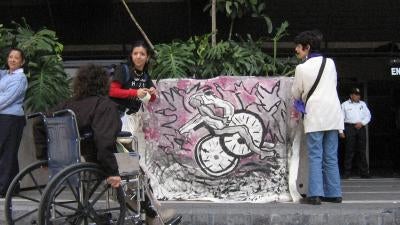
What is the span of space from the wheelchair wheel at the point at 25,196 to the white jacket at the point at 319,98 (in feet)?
9.25

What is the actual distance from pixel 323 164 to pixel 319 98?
761 mm

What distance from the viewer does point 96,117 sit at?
201 inches

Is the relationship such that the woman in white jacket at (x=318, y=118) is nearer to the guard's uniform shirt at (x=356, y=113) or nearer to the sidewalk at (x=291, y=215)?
the sidewalk at (x=291, y=215)

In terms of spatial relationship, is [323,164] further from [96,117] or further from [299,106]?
[96,117]

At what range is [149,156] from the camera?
6980 mm

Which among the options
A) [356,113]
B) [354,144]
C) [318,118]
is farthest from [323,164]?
[354,144]

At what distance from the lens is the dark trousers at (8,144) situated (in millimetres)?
7156

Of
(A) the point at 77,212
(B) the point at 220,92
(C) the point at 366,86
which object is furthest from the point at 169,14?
(A) the point at 77,212

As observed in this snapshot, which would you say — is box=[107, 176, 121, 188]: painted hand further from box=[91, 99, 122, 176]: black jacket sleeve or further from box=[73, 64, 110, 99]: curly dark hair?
box=[73, 64, 110, 99]: curly dark hair

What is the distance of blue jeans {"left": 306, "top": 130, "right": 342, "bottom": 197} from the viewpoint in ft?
21.6

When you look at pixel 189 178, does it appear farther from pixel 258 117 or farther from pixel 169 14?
pixel 169 14

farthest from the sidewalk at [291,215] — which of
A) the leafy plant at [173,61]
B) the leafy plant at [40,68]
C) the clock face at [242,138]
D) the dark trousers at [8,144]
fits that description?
the leafy plant at [173,61]

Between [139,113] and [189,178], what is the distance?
928 mm

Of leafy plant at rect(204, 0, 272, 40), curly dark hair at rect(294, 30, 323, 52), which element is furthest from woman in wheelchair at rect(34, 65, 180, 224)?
leafy plant at rect(204, 0, 272, 40)
